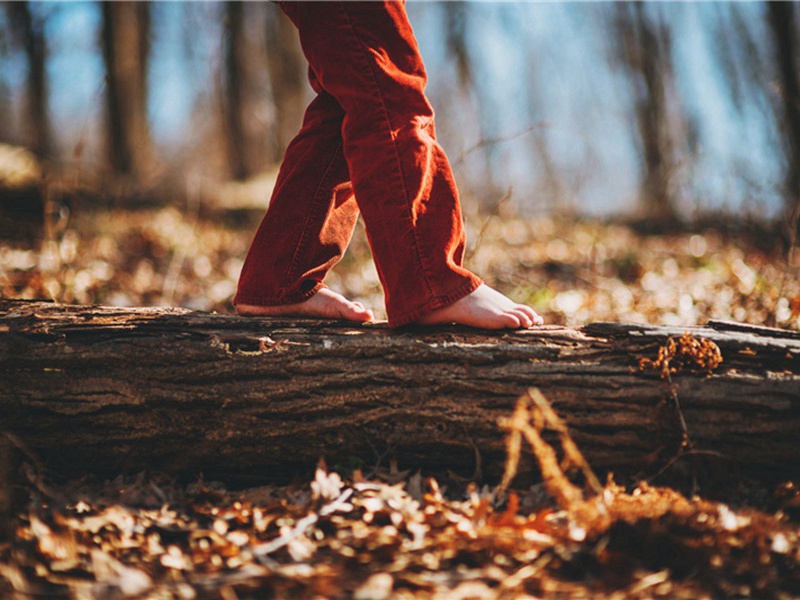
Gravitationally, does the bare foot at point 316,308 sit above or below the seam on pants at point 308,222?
below

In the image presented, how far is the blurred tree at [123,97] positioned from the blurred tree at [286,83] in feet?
8.67

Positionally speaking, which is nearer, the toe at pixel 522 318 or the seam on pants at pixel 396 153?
Answer: the seam on pants at pixel 396 153

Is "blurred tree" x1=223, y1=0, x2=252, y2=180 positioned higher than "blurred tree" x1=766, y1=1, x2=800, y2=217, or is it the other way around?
"blurred tree" x1=223, y1=0, x2=252, y2=180

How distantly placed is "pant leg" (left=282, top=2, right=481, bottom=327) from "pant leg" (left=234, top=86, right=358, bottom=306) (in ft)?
0.66

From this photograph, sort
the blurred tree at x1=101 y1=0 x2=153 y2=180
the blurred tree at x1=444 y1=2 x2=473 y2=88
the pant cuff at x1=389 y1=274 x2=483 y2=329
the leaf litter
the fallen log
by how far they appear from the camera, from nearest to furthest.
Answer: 1. the leaf litter
2. the fallen log
3. the pant cuff at x1=389 y1=274 x2=483 y2=329
4. the blurred tree at x1=101 y1=0 x2=153 y2=180
5. the blurred tree at x1=444 y1=2 x2=473 y2=88

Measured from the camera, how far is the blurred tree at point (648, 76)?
14.2m

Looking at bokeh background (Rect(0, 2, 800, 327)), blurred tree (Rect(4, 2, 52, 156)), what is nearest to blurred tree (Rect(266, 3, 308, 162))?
bokeh background (Rect(0, 2, 800, 327))

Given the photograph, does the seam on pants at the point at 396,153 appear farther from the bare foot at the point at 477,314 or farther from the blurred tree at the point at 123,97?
the blurred tree at the point at 123,97

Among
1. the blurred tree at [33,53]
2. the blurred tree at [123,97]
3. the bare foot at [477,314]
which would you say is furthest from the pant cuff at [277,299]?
the blurred tree at [33,53]

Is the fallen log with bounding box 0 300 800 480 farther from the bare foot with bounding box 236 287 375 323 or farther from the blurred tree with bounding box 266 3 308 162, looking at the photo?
the blurred tree with bounding box 266 3 308 162

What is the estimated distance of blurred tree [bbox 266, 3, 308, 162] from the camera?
11.0 meters

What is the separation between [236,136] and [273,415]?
483 inches

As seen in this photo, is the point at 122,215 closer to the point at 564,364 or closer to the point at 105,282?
the point at 105,282

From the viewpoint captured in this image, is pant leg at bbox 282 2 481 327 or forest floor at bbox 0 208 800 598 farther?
pant leg at bbox 282 2 481 327
